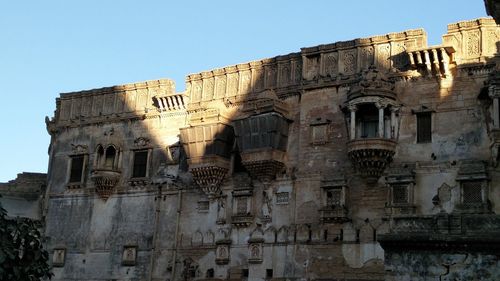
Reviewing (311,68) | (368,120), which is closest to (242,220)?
(368,120)

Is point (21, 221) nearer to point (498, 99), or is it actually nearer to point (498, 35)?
point (498, 99)

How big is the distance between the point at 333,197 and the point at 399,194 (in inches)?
80.6

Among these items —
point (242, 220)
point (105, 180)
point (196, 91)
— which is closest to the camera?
point (242, 220)

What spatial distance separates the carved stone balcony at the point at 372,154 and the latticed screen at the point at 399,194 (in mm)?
647

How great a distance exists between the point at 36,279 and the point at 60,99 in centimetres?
1685

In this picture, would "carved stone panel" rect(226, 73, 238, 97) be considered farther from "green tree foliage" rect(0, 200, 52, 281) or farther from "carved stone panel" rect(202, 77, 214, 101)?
"green tree foliage" rect(0, 200, 52, 281)

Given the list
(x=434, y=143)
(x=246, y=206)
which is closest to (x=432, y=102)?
(x=434, y=143)

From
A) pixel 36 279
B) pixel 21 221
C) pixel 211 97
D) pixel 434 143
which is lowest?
pixel 36 279

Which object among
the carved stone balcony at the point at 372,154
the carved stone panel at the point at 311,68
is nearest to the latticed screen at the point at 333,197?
the carved stone balcony at the point at 372,154

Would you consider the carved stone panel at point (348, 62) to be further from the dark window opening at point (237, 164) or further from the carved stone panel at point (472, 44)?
the dark window opening at point (237, 164)

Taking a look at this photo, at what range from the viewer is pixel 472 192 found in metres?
19.4

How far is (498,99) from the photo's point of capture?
19.0 m

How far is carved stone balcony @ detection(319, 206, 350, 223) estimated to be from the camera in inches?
825

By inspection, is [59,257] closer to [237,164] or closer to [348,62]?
[237,164]
